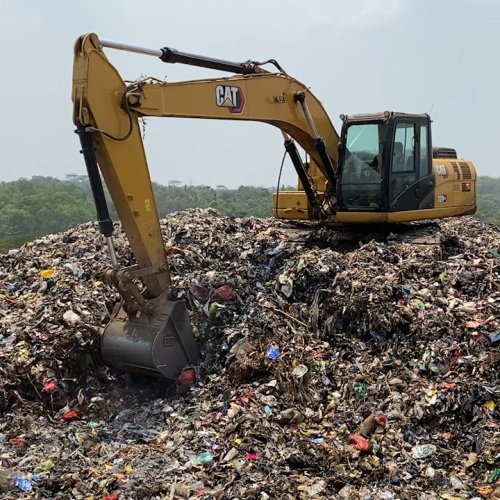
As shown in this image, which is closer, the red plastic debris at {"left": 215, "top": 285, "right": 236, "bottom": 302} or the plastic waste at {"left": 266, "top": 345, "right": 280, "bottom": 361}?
the plastic waste at {"left": 266, "top": 345, "right": 280, "bottom": 361}

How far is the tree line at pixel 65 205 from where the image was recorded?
29781 millimetres

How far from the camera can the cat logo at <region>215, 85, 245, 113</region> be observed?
6443 millimetres

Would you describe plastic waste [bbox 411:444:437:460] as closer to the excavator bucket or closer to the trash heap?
the trash heap

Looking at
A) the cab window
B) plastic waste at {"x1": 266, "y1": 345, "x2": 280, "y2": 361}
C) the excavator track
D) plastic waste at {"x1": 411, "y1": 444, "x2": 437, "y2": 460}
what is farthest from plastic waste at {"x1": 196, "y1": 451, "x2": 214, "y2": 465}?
the cab window

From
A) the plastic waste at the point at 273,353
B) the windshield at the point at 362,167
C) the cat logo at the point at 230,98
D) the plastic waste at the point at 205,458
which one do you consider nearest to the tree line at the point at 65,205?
the windshield at the point at 362,167

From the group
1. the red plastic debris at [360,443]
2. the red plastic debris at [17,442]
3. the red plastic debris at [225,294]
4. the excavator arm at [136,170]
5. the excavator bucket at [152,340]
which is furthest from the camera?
the red plastic debris at [225,294]

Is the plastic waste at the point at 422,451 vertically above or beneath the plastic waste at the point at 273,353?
beneath

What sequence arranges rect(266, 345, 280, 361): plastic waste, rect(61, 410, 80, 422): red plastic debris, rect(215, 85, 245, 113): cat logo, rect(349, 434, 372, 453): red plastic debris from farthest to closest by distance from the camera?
1. rect(215, 85, 245, 113): cat logo
2. rect(266, 345, 280, 361): plastic waste
3. rect(61, 410, 80, 422): red plastic debris
4. rect(349, 434, 372, 453): red plastic debris

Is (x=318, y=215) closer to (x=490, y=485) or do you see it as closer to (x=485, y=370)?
(x=485, y=370)

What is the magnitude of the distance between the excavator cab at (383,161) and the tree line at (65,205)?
14.6m

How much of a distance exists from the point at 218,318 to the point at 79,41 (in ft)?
9.90

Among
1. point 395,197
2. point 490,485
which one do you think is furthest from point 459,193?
point 490,485

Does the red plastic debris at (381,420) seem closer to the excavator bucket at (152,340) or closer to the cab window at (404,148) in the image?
the excavator bucket at (152,340)

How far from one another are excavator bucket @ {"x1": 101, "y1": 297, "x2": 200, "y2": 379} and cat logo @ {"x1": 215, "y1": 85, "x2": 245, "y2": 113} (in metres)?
2.07
